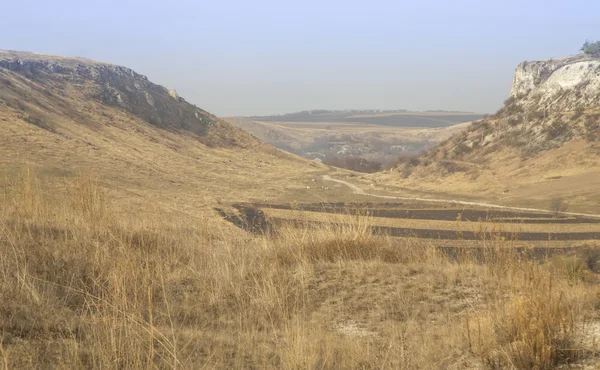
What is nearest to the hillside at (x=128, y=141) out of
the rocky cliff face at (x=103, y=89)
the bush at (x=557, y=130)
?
the rocky cliff face at (x=103, y=89)

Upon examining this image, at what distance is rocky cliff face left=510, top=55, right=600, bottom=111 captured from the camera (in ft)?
143

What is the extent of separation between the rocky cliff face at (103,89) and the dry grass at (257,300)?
3826cm

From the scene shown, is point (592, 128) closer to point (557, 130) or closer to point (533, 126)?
point (557, 130)

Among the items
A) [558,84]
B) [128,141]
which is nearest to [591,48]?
[558,84]

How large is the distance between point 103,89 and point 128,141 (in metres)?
16.5

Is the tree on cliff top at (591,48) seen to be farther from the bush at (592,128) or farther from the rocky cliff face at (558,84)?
the bush at (592,128)

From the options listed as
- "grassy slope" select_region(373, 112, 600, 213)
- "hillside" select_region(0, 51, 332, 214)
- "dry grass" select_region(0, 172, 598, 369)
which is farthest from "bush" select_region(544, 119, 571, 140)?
"dry grass" select_region(0, 172, 598, 369)

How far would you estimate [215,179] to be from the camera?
3953 cm

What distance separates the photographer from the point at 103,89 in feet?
190

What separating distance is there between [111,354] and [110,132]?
45840 mm

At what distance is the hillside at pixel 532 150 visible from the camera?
108 feet

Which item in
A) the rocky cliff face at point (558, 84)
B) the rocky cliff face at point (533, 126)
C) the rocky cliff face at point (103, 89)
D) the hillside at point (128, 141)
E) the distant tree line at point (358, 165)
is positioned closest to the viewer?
the hillside at point (128, 141)

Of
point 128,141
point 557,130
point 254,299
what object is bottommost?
point 128,141

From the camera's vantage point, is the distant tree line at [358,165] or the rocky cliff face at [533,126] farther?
the distant tree line at [358,165]
